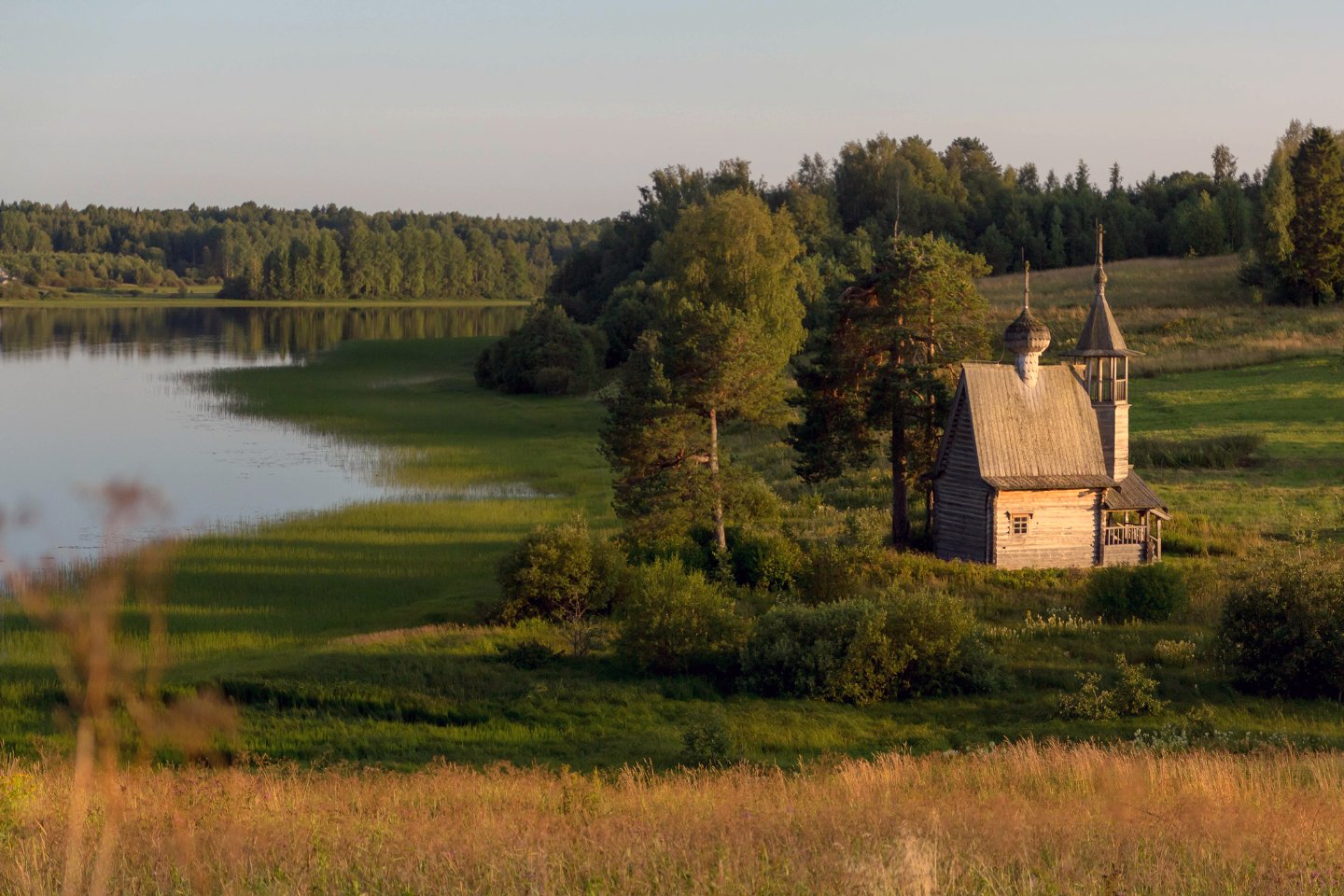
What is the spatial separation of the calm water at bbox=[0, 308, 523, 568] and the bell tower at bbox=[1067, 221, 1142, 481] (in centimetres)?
2540

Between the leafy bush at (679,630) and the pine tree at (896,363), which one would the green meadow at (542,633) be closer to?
the leafy bush at (679,630)

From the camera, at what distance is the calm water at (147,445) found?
3659cm

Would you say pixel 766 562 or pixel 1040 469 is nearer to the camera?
pixel 766 562

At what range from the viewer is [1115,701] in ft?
76.4

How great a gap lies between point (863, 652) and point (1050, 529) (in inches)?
524

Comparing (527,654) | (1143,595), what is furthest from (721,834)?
(1143,595)

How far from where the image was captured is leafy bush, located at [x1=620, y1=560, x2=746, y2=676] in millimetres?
27000

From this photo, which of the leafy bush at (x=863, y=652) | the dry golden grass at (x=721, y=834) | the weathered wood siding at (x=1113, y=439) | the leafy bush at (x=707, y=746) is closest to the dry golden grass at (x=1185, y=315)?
the weathered wood siding at (x=1113, y=439)

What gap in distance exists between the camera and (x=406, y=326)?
534 ft

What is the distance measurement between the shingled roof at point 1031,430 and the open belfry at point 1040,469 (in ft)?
0.09

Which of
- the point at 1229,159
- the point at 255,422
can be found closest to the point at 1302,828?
the point at 255,422

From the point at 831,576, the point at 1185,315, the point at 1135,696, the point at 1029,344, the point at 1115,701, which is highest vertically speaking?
the point at 1185,315

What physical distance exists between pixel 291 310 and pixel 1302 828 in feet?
621

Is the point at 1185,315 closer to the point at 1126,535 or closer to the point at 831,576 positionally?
the point at 1126,535
